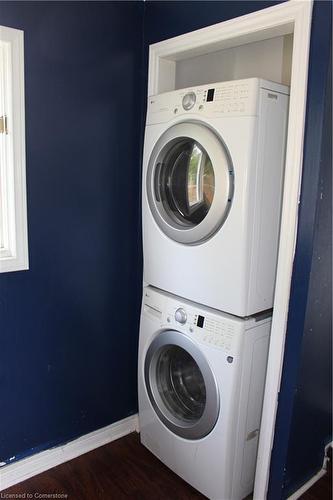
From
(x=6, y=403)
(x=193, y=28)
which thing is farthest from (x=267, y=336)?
(x=193, y=28)

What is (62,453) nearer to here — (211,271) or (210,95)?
(211,271)

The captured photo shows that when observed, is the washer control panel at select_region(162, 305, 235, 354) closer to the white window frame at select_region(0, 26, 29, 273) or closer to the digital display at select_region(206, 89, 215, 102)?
the white window frame at select_region(0, 26, 29, 273)

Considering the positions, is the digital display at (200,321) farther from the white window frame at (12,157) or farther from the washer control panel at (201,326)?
the white window frame at (12,157)

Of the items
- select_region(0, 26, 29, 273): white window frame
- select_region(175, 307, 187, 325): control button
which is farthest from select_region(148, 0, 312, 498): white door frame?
select_region(0, 26, 29, 273): white window frame

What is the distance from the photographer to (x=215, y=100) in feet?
5.05

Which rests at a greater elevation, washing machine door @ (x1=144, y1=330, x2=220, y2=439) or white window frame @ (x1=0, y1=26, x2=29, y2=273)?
white window frame @ (x1=0, y1=26, x2=29, y2=273)

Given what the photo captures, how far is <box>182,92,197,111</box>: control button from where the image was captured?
1.62m

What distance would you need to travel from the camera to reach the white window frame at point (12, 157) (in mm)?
1584

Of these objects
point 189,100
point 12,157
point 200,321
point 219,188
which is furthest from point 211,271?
point 12,157

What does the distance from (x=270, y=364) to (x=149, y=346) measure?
56 cm

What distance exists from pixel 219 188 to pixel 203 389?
88 cm

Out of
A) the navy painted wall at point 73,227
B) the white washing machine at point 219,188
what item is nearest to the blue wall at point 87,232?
the navy painted wall at point 73,227

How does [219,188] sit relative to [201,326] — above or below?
above

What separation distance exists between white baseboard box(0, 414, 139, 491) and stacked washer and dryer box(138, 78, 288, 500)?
29cm
